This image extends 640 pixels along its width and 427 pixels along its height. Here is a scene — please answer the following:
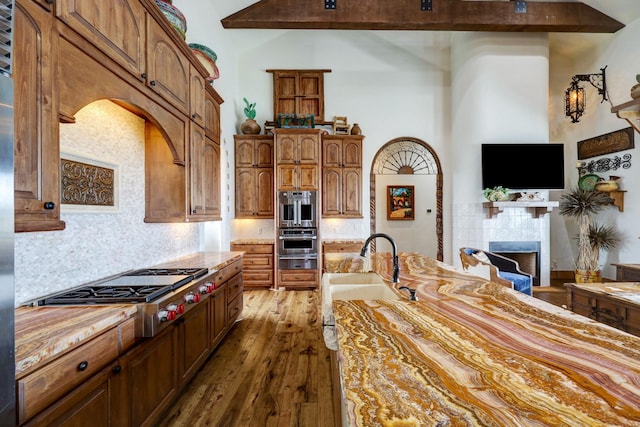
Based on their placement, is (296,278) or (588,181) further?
(296,278)

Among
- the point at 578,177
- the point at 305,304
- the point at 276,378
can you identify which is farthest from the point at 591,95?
the point at 276,378

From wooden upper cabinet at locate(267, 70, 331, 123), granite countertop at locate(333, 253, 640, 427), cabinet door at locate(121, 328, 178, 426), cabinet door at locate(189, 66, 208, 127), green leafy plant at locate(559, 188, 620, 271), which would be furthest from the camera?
wooden upper cabinet at locate(267, 70, 331, 123)

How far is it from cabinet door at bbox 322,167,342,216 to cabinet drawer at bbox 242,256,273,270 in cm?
124

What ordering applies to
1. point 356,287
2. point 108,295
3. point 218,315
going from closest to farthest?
point 108,295
point 356,287
point 218,315

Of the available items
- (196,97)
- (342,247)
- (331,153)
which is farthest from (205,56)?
(342,247)

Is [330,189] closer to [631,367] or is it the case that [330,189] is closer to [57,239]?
[57,239]

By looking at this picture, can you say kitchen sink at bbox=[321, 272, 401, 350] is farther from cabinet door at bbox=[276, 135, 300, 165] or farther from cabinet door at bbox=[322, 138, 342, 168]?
cabinet door at bbox=[322, 138, 342, 168]

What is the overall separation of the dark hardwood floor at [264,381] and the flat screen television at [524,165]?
3.63 metres

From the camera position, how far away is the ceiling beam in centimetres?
422

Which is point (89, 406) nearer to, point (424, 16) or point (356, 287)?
point (356, 287)

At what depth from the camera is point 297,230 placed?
4781 millimetres

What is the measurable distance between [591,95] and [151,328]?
266 inches

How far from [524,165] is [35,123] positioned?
5626 millimetres

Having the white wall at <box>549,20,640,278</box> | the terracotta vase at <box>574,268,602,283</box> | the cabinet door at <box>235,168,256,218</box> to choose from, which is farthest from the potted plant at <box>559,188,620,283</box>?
the cabinet door at <box>235,168,256,218</box>
